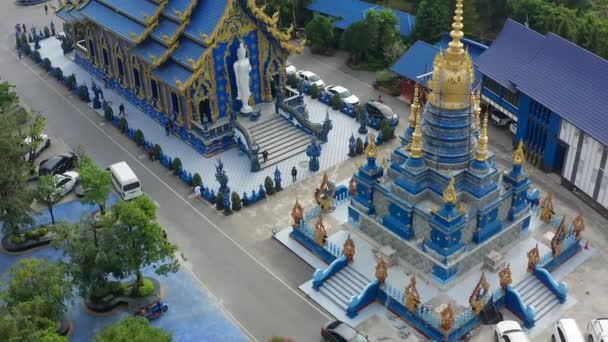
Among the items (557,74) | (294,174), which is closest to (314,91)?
(294,174)

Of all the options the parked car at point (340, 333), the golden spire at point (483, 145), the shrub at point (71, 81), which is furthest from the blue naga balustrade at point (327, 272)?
the shrub at point (71, 81)

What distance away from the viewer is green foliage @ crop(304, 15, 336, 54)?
7675 centimetres

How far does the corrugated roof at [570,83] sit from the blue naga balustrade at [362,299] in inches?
772

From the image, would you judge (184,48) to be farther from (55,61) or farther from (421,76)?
(55,61)

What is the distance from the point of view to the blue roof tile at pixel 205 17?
56.9 m

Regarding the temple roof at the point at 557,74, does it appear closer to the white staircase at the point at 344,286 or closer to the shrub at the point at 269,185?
the white staircase at the point at 344,286

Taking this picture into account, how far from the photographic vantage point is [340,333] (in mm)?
39031

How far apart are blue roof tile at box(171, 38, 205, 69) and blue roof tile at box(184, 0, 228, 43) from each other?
0.66 meters

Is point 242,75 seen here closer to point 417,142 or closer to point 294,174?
point 294,174

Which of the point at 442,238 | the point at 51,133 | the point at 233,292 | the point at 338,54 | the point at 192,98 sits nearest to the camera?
the point at 442,238

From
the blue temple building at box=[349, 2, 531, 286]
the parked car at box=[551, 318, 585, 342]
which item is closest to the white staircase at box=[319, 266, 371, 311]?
the blue temple building at box=[349, 2, 531, 286]

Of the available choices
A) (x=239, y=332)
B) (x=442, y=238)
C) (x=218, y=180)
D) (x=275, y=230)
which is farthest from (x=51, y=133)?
(x=442, y=238)

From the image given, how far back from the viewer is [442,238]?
40500 mm

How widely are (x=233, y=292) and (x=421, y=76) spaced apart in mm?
28234
